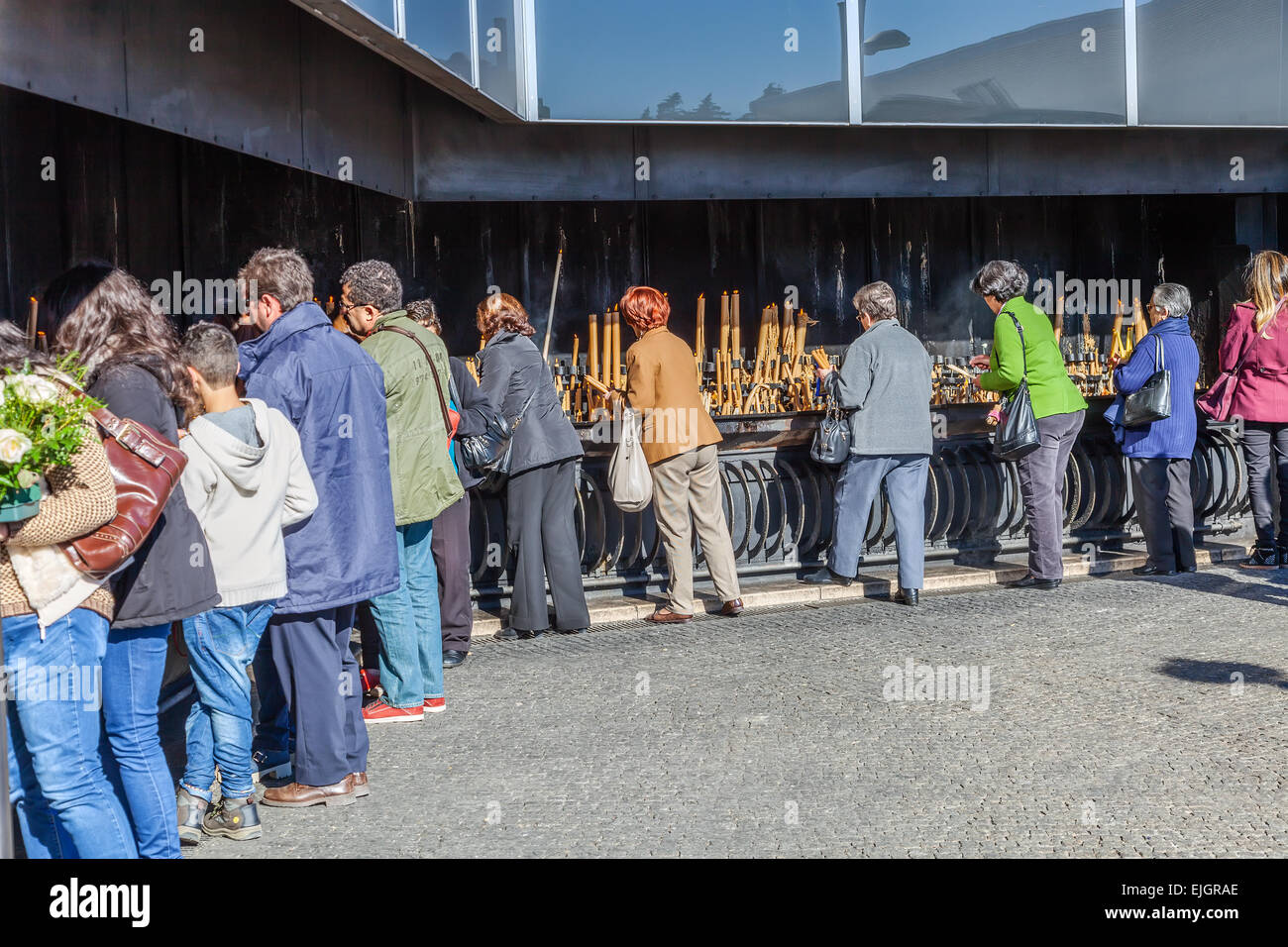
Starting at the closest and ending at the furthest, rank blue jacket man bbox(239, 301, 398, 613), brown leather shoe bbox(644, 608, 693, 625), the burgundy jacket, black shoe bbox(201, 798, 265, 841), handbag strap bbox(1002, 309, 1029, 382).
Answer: black shoe bbox(201, 798, 265, 841), blue jacket man bbox(239, 301, 398, 613), brown leather shoe bbox(644, 608, 693, 625), handbag strap bbox(1002, 309, 1029, 382), the burgundy jacket

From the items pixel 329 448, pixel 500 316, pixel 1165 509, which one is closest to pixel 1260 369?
pixel 1165 509

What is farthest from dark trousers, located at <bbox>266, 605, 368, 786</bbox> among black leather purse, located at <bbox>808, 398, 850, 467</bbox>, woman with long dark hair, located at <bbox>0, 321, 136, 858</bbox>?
black leather purse, located at <bbox>808, 398, 850, 467</bbox>

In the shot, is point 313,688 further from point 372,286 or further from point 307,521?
point 372,286

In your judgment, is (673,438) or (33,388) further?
(673,438)

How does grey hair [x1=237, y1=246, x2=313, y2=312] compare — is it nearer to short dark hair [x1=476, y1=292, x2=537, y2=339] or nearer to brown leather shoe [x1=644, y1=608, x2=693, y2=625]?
short dark hair [x1=476, y1=292, x2=537, y2=339]

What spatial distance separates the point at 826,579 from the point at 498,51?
417 cm

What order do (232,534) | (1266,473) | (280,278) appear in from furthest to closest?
(1266,473), (280,278), (232,534)

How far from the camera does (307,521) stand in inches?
202

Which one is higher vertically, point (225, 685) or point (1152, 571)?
point (225, 685)

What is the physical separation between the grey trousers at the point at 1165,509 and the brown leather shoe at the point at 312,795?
627cm

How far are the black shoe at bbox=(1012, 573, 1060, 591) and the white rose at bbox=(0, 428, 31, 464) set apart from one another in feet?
23.2

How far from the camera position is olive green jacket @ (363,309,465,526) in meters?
6.36

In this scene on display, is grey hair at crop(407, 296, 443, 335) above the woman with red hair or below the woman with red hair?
above

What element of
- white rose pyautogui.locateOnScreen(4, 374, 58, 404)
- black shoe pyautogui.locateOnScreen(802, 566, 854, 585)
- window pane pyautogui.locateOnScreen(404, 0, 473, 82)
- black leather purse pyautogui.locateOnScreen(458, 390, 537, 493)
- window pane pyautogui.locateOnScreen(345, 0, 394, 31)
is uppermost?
window pane pyautogui.locateOnScreen(404, 0, 473, 82)
